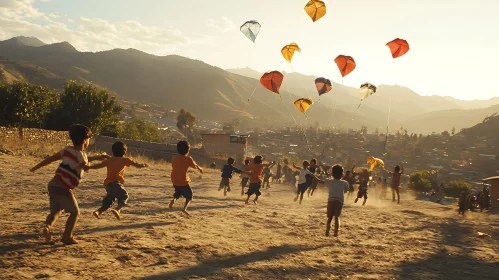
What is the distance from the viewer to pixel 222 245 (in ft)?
22.0

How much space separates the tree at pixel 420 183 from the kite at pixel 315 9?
22.6 m

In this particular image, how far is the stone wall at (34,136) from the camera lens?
21719 mm

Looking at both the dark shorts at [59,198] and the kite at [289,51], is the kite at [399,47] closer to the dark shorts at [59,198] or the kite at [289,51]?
the kite at [289,51]

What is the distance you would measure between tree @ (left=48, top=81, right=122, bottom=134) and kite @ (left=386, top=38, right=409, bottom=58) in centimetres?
2701

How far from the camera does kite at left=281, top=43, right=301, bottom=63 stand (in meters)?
25.5

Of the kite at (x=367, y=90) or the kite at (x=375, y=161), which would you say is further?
the kite at (x=367, y=90)

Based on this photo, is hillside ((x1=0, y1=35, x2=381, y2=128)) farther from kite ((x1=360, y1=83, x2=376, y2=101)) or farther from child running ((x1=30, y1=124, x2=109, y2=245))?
child running ((x1=30, y1=124, x2=109, y2=245))

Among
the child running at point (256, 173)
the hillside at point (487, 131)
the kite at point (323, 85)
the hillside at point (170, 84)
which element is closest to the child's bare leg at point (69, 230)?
the child running at point (256, 173)

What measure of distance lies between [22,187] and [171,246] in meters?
7.07

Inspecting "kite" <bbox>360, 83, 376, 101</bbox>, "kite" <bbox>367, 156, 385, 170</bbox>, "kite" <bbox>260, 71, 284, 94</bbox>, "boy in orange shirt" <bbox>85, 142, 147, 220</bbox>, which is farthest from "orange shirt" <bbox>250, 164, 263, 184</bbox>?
"kite" <bbox>360, 83, 376, 101</bbox>

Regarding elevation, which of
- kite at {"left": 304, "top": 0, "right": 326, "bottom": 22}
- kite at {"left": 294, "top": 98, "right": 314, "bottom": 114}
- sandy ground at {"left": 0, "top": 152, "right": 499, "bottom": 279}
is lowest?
sandy ground at {"left": 0, "top": 152, "right": 499, "bottom": 279}

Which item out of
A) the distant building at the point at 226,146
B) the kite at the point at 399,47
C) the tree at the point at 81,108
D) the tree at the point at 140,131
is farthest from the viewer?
the tree at the point at 140,131

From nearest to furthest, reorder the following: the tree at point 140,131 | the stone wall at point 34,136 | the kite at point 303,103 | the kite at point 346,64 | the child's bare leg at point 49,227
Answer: the child's bare leg at point 49,227 < the stone wall at point 34,136 < the kite at point 346,64 < the kite at point 303,103 < the tree at point 140,131

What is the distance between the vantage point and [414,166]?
212ft
